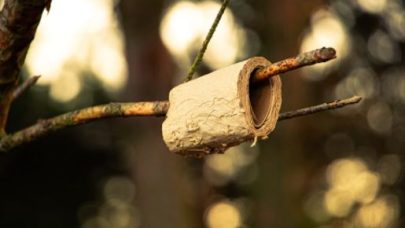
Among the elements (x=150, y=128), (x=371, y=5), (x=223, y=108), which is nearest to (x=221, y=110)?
(x=223, y=108)

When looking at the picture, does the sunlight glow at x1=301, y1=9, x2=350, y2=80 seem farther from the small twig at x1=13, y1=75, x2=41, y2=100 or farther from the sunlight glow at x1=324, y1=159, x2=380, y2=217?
the small twig at x1=13, y1=75, x2=41, y2=100

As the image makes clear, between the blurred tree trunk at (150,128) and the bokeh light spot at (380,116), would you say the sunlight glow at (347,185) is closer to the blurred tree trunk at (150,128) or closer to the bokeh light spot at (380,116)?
the bokeh light spot at (380,116)

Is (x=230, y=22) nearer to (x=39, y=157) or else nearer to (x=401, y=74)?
(x=401, y=74)

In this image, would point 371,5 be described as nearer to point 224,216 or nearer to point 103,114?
point 224,216

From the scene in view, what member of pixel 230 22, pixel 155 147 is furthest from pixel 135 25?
pixel 230 22

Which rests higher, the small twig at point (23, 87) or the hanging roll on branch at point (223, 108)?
the small twig at point (23, 87)

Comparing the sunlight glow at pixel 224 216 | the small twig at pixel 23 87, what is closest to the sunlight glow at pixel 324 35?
the sunlight glow at pixel 224 216
